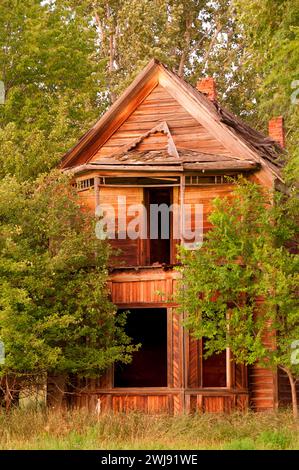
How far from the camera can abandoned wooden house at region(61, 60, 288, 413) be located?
27578mm

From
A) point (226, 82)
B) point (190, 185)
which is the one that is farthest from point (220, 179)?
point (226, 82)

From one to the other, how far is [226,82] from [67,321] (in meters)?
29.9

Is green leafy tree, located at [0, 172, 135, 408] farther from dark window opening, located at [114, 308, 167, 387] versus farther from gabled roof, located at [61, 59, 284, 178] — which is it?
dark window opening, located at [114, 308, 167, 387]

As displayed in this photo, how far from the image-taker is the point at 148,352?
3375cm

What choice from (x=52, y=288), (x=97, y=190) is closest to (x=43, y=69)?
(x=97, y=190)

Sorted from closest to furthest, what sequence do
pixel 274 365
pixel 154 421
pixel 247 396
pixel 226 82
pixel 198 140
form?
pixel 154 421, pixel 274 365, pixel 247 396, pixel 198 140, pixel 226 82

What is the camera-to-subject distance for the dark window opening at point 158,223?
98.8 feet

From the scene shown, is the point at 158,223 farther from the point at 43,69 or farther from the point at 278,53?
the point at 43,69

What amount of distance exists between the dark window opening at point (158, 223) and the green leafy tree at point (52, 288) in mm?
2784

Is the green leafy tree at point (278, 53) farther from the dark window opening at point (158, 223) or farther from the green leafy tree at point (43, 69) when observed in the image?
the green leafy tree at point (43, 69)

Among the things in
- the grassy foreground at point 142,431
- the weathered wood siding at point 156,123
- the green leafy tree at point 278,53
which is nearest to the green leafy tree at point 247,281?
the green leafy tree at point 278,53

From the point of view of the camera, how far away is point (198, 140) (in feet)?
99.2

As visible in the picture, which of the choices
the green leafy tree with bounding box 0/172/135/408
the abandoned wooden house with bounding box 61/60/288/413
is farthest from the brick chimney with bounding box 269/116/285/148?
the green leafy tree with bounding box 0/172/135/408
